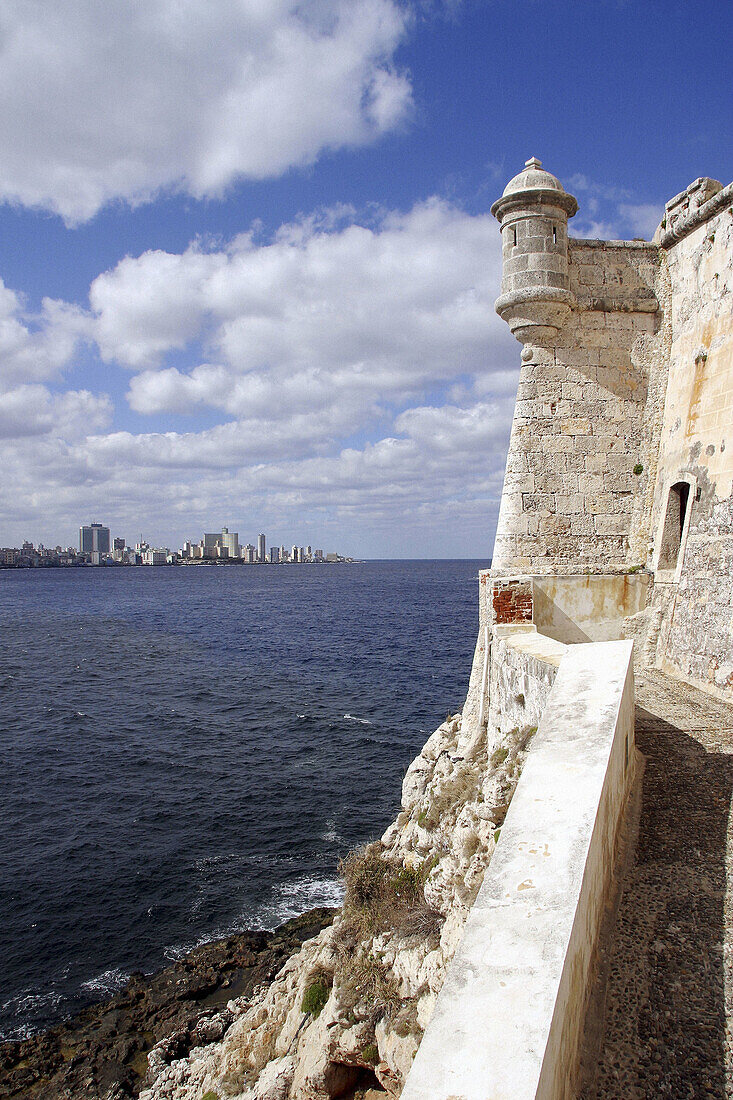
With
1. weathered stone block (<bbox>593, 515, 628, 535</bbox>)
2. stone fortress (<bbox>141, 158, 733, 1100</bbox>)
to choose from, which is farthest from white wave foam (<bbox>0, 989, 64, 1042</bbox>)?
weathered stone block (<bbox>593, 515, 628, 535</bbox>)

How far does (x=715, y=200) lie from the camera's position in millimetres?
9797

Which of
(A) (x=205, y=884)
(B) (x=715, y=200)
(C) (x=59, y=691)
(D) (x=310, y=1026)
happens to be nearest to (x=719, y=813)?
(D) (x=310, y=1026)

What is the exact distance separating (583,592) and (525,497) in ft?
5.98

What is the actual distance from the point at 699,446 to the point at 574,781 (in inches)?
294

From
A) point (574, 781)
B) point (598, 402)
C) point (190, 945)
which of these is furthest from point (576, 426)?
point (190, 945)

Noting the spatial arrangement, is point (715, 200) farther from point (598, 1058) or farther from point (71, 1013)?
point (71, 1013)

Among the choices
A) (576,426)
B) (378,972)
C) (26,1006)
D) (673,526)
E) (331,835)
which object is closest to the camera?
(378,972)

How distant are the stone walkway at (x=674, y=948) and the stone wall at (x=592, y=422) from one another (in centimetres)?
545

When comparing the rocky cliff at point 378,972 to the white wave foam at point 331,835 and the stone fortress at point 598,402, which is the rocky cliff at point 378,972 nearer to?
the stone fortress at point 598,402

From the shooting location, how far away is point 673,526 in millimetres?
10875

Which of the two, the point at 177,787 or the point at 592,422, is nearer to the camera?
the point at 592,422

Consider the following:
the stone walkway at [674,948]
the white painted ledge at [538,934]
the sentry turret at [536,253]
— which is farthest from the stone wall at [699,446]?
the white painted ledge at [538,934]

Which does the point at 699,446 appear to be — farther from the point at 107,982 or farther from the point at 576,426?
the point at 107,982

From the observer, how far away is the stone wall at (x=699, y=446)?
9148mm
